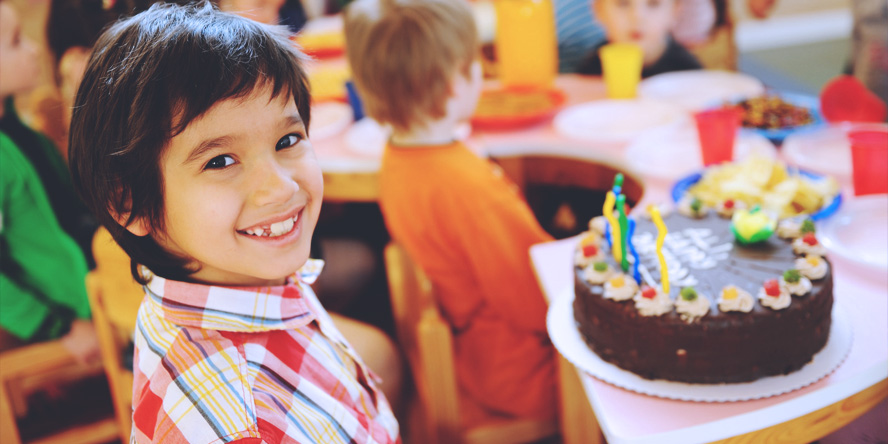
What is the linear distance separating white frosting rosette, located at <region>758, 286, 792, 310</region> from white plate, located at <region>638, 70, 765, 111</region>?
3.69 feet

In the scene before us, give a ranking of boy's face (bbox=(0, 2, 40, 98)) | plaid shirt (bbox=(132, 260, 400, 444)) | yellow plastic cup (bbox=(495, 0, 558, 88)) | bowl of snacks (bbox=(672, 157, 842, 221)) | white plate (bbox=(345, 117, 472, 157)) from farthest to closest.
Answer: yellow plastic cup (bbox=(495, 0, 558, 88))
white plate (bbox=(345, 117, 472, 157))
boy's face (bbox=(0, 2, 40, 98))
bowl of snacks (bbox=(672, 157, 842, 221))
plaid shirt (bbox=(132, 260, 400, 444))

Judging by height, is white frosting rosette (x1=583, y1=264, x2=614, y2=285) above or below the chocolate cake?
above

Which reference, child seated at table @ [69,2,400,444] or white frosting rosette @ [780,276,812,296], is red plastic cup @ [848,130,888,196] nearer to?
white frosting rosette @ [780,276,812,296]

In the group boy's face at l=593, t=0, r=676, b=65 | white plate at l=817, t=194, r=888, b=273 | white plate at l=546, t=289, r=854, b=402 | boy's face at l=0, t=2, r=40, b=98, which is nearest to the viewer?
white plate at l=546, t=289, r=854, b=402

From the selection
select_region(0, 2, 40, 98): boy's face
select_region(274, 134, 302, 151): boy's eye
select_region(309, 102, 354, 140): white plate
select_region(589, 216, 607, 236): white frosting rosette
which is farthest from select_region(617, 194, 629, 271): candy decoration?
select_region(0, 2, 40, 98): boy's face

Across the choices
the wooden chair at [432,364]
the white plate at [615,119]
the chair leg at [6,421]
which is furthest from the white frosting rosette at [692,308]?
the chair leg at [6,421]

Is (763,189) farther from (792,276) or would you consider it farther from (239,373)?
(239,373)

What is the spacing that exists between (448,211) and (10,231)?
107 cm

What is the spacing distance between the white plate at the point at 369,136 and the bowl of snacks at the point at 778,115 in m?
0.73

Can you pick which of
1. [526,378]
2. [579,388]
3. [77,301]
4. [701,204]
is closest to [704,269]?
[701,204]

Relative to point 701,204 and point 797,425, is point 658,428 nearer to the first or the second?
point 797,425

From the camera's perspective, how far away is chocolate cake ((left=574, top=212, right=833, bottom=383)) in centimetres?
97

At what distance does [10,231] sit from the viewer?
69.7 inches

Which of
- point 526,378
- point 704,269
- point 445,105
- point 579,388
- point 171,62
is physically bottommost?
point 526,378
